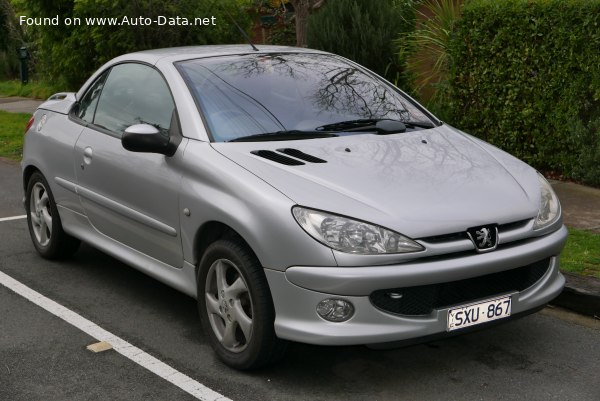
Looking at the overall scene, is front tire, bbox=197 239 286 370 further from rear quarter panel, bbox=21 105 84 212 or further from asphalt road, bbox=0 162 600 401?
rear quarter panel, bbox=21 105 84 212

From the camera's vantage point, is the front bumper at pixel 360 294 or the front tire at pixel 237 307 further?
the front tire at pixel 237 307

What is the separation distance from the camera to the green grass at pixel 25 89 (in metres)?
19.5

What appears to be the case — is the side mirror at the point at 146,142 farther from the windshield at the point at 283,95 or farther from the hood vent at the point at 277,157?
the hood vent at the point at 277,157

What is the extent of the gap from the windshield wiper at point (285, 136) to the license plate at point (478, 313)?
1.35 m

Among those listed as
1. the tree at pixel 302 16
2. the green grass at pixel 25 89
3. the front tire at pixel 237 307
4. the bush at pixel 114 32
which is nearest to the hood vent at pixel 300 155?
the front tire at pixel 237 307

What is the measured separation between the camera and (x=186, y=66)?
5.93 meters

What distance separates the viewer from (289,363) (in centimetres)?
513

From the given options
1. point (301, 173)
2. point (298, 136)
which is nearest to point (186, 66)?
point (298, 136)

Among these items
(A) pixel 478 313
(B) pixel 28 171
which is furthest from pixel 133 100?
(A) pixel 478 313

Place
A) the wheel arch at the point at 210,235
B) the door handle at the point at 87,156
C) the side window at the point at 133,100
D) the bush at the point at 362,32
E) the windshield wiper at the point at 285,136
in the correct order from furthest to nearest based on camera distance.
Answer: the bush at the point at 362,32
the door handle at the point at 87,156
the side window at the point at 133,100
the windshield wiper at the point at 285,136
the wheel arch at the point at 210,235

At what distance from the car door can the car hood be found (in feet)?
1.57

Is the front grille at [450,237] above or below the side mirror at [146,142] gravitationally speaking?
below

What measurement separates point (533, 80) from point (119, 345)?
5.42m

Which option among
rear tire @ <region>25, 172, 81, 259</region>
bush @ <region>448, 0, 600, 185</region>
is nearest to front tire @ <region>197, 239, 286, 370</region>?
A: rear tire @ <region>25, 172, 81, 259</region>
